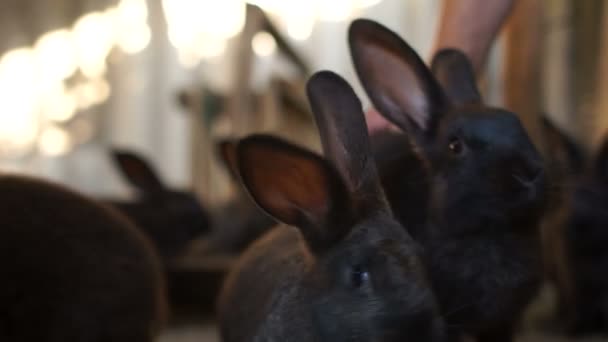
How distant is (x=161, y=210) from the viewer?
9.01 ft

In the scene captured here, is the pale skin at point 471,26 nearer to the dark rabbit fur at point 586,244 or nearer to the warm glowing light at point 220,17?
the dark rabbit fur at point 586,244

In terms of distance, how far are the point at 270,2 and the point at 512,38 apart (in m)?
1.94

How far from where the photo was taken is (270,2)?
4.08m

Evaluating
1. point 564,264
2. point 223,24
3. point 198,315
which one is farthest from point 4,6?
point 564,264

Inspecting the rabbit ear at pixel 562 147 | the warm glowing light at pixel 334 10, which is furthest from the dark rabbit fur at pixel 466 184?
the warm glowing light at pixel 334 10

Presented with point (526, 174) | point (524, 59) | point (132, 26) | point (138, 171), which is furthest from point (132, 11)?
point (526, 174)

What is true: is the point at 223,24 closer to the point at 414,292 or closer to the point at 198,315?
the point at 198,315

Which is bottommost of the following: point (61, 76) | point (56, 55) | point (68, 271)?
point (61, 76)

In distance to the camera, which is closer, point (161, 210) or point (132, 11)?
point (161, 210)

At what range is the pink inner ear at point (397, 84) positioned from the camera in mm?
1542

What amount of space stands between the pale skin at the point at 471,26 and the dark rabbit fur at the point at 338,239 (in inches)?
20.0

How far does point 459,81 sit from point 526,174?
0.90 ft

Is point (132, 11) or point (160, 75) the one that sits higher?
point (132, 11)

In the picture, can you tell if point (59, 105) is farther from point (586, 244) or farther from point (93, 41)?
point (586, 244)
